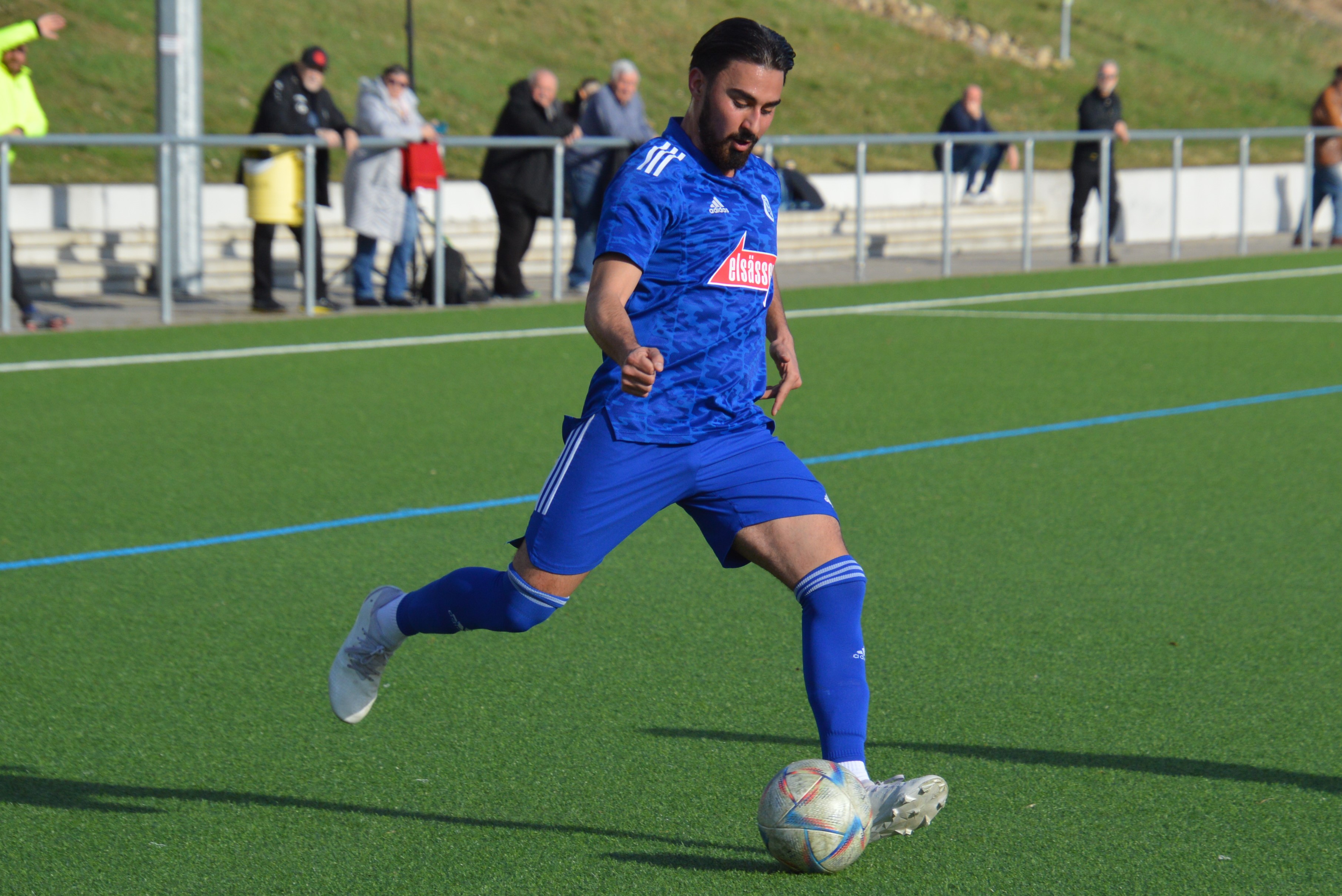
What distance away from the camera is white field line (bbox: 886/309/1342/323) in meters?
14.5

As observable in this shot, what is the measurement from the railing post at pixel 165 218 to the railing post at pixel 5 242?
1.08m

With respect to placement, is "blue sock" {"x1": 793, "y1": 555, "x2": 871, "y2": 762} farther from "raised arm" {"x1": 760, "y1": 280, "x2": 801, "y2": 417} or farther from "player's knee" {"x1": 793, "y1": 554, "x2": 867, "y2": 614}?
"raised arm" {"x1": 760, "y1": 280, "x2": 801, "y2": 417}

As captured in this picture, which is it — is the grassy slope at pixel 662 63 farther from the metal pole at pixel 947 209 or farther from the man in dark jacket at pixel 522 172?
the metal pole at pixel 947 209

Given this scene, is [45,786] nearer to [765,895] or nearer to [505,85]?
[765,895]

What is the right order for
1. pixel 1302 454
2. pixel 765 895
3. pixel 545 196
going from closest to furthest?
pixel 765 895 → pixel 1302 454 → pixel 545 196

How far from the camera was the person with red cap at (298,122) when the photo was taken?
13867 mm

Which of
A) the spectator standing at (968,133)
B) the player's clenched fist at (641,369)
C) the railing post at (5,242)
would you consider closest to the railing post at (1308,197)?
the spectator standing at (968,133)

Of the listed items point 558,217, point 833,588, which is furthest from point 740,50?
point 558,217

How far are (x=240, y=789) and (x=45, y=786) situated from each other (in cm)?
46

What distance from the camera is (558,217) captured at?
50.4 feet

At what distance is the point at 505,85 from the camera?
99.9ft

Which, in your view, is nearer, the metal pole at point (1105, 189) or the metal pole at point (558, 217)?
the metal pole at point (558, 217)

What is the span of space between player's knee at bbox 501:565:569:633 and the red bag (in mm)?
10664

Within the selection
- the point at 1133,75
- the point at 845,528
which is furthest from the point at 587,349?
the point at 1133,75
